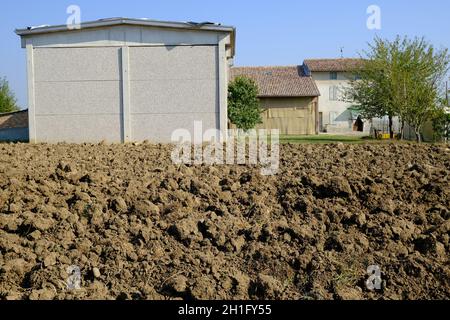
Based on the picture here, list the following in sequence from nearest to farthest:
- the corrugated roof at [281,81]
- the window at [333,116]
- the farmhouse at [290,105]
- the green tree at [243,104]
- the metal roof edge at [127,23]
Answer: the metal roof edge at [127,23], the green tree at [243,104], the farmhouse at [290,105], the corrugated roof at [281,81], the window at [333,116]

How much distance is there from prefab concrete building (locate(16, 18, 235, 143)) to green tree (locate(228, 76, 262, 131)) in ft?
44.3

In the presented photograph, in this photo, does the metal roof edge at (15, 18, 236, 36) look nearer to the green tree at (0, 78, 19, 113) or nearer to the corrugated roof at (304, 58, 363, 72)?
the green tree at (0, 78, 19, 113)

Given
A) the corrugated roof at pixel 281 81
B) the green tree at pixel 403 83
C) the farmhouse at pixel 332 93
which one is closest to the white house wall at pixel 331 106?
the farmhouse at pixel 332 93

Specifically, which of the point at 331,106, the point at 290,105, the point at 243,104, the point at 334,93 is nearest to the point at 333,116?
the point at 331,106

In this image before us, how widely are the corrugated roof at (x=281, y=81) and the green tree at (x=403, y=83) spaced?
26.1ft

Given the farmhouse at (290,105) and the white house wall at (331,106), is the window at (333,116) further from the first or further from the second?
the farmhouse at (290,105)

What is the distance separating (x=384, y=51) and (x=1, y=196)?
27307mm

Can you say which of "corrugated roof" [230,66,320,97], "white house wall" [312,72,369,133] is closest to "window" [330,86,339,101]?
"white house wall" [312,72,369,133]

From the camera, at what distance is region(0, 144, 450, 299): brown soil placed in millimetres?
4609

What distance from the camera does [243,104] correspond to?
108 ft

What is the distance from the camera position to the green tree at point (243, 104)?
32156 mm

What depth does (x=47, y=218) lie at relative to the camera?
6062 mm
